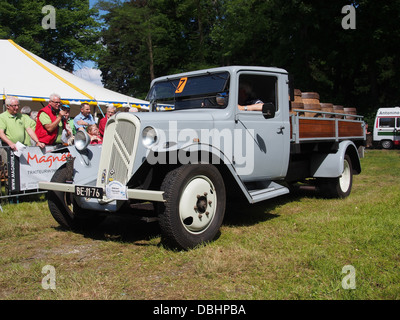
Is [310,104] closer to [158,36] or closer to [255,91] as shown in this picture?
[255,91]

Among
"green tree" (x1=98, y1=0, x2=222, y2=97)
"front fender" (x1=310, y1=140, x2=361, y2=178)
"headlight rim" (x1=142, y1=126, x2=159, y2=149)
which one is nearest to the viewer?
"headlight rim" (x1=142, y1=126, x2=159, y2=149)

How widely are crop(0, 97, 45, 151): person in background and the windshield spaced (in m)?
2.70

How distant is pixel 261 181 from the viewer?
529 centimetres

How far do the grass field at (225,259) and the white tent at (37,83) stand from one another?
580cm

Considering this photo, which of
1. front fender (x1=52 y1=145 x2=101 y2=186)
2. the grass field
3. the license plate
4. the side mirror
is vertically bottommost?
the grass field

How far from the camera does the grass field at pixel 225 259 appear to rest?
2.96 metres

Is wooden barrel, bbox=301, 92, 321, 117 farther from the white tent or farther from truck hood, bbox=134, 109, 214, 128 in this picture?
the white tent

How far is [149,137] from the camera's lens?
3.81 m

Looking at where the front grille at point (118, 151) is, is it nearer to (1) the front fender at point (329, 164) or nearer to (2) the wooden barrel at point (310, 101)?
(2) the wooden barrel at point (310, 101)

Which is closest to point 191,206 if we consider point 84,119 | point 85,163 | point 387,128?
point 85,163

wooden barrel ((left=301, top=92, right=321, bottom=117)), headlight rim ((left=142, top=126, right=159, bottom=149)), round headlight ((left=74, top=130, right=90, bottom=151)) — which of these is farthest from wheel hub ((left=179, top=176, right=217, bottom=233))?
wooden barrel ((left=301, top=92, right=321, bottom=117))

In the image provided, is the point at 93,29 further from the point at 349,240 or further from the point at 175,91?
the point at 349,240

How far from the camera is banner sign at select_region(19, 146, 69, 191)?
6590 mm
